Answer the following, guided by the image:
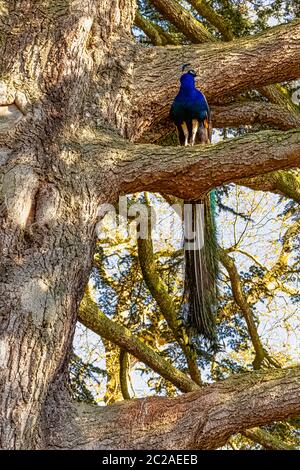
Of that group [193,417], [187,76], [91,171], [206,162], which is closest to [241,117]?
[187,76]

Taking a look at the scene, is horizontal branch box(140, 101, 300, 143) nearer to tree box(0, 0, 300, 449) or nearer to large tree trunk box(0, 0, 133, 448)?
tree box(0, 0, 300, 449)

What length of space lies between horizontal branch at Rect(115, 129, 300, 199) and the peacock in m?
0.46

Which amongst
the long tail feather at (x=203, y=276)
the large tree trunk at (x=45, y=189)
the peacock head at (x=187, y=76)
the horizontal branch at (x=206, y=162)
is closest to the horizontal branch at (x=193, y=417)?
the large tree trunk at (x=45, y=189)

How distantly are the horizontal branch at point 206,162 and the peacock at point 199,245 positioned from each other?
1.51ft

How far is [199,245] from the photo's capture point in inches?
178

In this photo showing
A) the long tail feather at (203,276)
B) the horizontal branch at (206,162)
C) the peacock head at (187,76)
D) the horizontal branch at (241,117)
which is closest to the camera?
the horizontal branch at (206,162)

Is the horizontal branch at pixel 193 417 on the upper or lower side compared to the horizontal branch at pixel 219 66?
lower

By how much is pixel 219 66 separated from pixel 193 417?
7.26 ft

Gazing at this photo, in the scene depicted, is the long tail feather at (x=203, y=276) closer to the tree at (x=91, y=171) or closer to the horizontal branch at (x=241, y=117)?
the horizontal branch at (x=241, y=117)

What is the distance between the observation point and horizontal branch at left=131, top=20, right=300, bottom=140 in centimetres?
453

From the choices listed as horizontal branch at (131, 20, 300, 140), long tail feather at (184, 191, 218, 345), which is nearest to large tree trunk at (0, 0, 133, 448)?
horizontal branch at (131, 20, 300, 140)

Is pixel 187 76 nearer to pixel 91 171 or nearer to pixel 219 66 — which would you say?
pixel 219 66

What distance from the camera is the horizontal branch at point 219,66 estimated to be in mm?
4531

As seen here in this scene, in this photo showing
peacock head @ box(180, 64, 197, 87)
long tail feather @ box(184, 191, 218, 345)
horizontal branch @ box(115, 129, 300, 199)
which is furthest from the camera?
peacock head @ box(180, 64, 197, 87)
